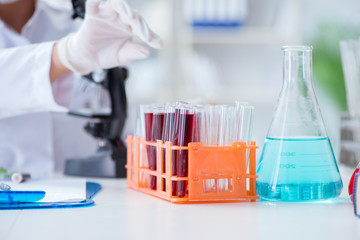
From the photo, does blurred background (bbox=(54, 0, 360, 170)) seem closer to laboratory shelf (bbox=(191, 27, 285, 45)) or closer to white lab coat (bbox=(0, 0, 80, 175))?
laboratory shelf (bbox=(191, 27, 285, 45))

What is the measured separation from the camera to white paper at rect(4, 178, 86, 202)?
831mm

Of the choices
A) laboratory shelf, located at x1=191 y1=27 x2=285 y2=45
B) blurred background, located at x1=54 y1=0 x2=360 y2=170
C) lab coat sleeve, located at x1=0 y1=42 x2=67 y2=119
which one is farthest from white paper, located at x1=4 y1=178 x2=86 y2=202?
laboratory shelf, located at x1=191 y1=27 x2=285 y2=45

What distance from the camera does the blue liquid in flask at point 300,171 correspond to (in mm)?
798

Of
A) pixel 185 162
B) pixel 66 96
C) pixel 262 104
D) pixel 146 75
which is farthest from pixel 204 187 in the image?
pixel 262 104

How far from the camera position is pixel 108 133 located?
122 centimetres

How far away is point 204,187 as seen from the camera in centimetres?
82

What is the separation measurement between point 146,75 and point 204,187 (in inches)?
99.5

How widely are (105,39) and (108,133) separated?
245 mm

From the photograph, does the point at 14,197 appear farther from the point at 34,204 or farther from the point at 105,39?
the point at 105,39

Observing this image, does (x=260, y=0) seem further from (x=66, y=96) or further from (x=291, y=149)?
(x=291, y=149)

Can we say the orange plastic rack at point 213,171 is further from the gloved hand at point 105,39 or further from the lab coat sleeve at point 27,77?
the lab coat sleeve at point 27,77

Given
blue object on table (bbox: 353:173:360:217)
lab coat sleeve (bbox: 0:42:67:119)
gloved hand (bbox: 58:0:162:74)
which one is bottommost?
blue object on table (bbox: 353:173:360:217)

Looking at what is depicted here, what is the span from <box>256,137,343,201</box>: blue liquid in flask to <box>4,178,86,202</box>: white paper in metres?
0.32

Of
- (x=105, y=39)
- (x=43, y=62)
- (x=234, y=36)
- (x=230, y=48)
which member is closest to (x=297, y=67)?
(x=105, y=39)
